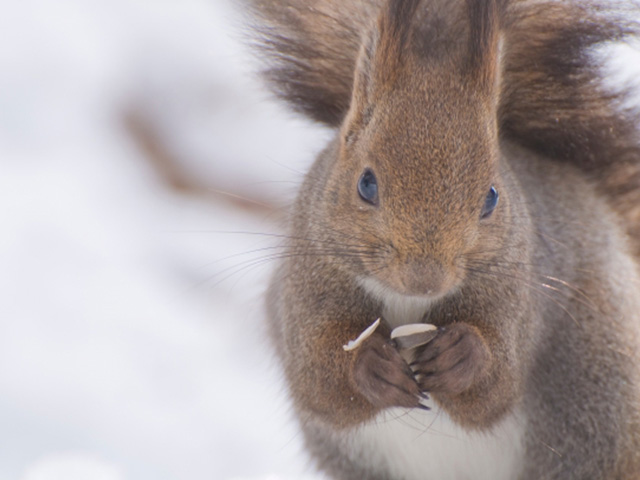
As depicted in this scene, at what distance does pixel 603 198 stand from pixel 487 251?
0.79m

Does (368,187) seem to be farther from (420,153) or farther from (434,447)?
(434,447)

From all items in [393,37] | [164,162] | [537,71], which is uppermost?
[393,37]

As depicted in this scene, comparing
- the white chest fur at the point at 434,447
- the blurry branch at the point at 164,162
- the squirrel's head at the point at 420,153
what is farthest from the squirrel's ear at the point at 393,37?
the blurry branch at the point at 164,162

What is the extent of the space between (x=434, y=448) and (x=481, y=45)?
3.10 feet

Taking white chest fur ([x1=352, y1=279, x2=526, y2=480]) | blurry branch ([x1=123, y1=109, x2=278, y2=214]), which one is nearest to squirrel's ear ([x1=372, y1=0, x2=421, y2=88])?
white chest fur ([x1=352, y1=279, x2=526, y2=480])

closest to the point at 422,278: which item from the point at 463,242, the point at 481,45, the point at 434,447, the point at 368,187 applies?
the point at 463,242

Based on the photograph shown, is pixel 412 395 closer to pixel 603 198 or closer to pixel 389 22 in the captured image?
pixel 389 22

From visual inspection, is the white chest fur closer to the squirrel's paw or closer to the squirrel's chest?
the squirrel's chest

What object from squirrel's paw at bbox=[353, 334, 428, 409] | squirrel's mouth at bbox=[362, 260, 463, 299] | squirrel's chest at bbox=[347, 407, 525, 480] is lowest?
squirrel's chest at bbox=[347, 407, 525, 480]

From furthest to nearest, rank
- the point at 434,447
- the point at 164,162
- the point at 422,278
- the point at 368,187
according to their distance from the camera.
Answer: the point at 164,162, the point at 434,447, the point at 368,187, the point at 422,278

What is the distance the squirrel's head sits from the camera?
1791 mm

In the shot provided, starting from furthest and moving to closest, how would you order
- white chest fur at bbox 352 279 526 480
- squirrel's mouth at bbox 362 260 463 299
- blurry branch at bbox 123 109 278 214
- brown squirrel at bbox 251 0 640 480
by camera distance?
blurry branch at bbox 123 109 278 214 → white chest fur at bbox 352 279 526 480 → brown squirrel at bbox 251 0 640 480 → squirrel's mouth at bbox 362 260 463 299

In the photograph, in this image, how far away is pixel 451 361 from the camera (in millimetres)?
1908

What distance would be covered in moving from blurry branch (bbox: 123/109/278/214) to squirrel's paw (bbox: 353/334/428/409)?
2.67 m
